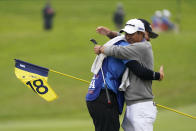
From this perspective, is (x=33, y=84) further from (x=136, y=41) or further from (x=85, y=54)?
(x=85, y=54)

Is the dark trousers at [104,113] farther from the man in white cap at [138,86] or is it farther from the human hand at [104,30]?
the human hand at [104,30]

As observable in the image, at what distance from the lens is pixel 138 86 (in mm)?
6727

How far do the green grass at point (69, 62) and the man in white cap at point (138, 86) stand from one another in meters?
3.99

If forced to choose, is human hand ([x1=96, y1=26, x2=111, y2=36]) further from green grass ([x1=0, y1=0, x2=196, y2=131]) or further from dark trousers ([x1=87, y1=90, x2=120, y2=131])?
green grass ([x1=0, y1=0, x2=196, y2=131])

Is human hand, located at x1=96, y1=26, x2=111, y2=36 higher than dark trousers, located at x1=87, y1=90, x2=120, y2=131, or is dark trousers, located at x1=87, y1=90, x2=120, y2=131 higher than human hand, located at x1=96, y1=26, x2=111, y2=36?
human hand, located at x1=96, y1=26, x2=111, y2=36

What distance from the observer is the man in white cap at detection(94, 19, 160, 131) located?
21.8 ft

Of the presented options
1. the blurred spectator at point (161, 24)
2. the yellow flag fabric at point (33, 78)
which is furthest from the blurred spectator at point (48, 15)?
the yellow flag fabric at point (33, 78)

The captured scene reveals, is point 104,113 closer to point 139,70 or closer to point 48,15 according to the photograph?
point 139,70

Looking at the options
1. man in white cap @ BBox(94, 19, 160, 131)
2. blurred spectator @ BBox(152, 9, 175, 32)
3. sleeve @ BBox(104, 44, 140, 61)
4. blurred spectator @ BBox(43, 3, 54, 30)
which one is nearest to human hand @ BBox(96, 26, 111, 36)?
man in white cap @ BBox(94, 19, 160, 131)

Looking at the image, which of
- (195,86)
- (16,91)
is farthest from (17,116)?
(195,86)

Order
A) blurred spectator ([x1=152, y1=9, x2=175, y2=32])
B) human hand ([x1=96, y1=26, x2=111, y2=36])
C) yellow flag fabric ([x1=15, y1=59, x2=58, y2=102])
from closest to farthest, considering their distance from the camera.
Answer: yellow flag fabric ([x1=15, y1=59, x2=58, y2=102]) < human hand ([x1=96, y1=26, x2=111, y2=36]) < blurred spectator ([x1=152, y1=9, x2=175, y2=32])

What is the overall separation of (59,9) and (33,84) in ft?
153

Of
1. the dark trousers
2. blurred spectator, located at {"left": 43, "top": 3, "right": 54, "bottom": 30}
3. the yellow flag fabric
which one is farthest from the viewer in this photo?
blurred spectator, located at {"left": 43, "top": 3, "right": 54, "bottom": 30}

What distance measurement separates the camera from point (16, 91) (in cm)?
2209
